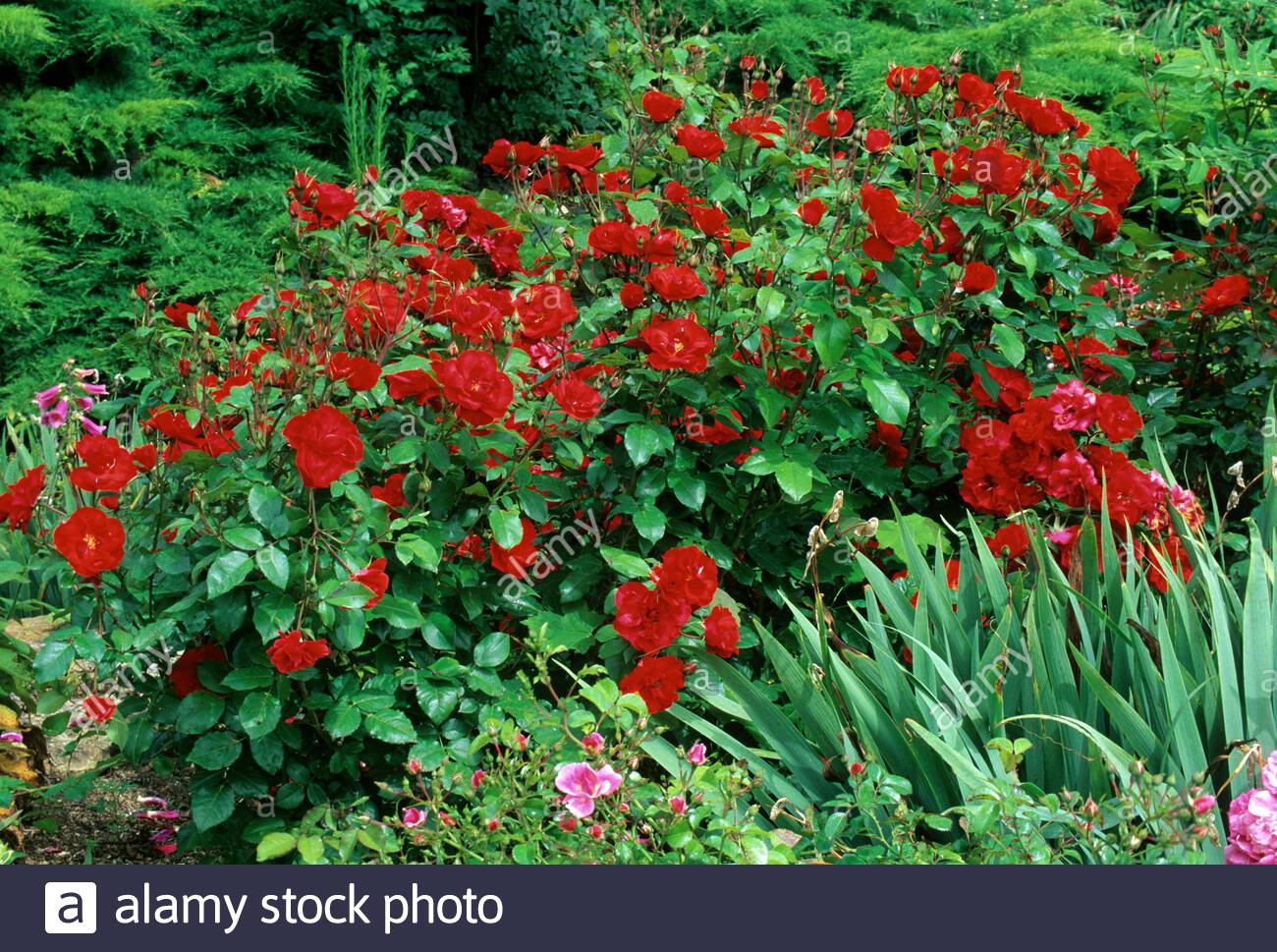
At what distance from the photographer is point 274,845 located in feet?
6.90

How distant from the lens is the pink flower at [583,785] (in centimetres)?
185

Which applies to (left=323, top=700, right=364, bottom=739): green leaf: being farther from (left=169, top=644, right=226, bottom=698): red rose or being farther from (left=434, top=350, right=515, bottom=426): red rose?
(left=434, top=350, right=515, bottom=426): red rose

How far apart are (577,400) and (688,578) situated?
0.38m

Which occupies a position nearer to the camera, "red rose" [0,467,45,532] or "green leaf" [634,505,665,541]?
"red rose" [0,467,45,532]

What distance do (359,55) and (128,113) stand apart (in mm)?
1085

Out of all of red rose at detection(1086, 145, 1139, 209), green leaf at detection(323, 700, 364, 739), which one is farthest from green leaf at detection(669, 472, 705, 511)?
red rose at detection(1086, 145, 1139, 209)

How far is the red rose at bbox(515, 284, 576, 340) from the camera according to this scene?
2.42 meters

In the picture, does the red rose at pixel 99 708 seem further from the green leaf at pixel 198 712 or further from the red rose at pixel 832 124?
the red rose at pixel 832 124

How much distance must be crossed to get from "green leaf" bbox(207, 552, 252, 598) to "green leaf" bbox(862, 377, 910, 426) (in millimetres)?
1308

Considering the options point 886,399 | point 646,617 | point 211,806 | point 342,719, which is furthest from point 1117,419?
point 211,806

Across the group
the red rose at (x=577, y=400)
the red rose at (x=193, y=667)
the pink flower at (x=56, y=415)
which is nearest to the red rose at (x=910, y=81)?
the red rose at (x=577, y=400)

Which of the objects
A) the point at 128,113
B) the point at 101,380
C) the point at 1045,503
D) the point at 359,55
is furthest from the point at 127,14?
the point at 1045,503

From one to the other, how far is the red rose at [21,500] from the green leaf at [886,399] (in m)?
1.59
